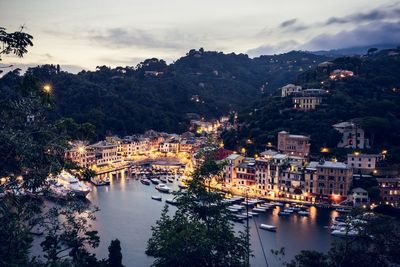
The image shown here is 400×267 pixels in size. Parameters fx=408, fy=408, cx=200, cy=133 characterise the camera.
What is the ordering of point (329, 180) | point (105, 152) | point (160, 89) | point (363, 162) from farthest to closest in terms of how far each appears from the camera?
1. point (160, 89)
2. point (105, 152)
3. point (363, 162)
4. point (329, 180)

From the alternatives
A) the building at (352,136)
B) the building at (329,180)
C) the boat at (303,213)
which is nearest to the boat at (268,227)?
the boat at (303,213)

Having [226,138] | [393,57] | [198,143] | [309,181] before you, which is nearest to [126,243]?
[309,181]

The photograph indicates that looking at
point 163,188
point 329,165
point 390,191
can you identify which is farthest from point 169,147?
point 390,191

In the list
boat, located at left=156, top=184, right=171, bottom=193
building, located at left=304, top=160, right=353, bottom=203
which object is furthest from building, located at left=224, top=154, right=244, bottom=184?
building, located at left=304, top=160, right=353, bottom=203

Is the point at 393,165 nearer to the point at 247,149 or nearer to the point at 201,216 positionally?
the point at 247,149

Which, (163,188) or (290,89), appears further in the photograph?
(290,89)

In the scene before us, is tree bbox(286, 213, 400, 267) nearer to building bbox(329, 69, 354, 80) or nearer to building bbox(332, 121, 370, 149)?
building bbox(332, 121, 370, 149)

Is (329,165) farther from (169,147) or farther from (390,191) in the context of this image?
(169,147)
